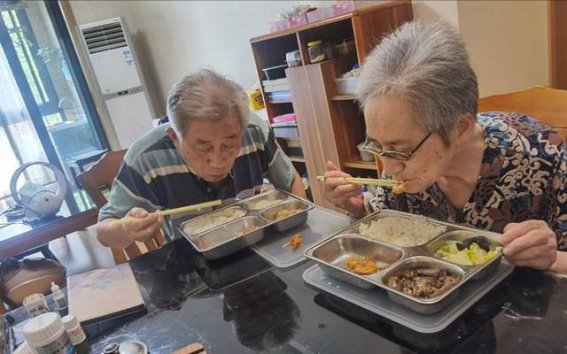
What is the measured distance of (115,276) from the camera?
48.1 inches

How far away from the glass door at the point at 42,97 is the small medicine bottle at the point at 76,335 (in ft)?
13.0

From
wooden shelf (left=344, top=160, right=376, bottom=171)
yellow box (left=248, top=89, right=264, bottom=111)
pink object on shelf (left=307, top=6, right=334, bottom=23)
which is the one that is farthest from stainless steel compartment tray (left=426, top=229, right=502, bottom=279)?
yellow box (left=248, top=89, right=264, bottom=111)

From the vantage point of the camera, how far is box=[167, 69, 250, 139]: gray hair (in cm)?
132

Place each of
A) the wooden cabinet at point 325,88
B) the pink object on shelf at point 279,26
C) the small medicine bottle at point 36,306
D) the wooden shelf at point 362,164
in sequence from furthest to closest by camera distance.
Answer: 1. the pink object on shelf at point 279,26
2. the wooden shelf at point 362,164
3. the wooden cabinet at point 325,88
4. the small medicine bottle at point 36,306

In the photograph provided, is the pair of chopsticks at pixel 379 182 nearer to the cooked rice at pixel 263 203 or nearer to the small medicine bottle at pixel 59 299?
the cooked rice at pixel 263 203

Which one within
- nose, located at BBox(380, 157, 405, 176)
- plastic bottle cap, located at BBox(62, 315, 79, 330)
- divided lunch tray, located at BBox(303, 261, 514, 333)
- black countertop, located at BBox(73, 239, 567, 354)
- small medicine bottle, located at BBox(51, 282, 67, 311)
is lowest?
black countertop, located at BBox(73, 239, 567, 354)

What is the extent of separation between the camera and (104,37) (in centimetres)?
441

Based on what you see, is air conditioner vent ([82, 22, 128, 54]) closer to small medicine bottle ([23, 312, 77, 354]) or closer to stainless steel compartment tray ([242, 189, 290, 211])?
stainless steel compartment tray ([242, 189, 290, 211])

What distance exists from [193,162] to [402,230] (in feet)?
2.56

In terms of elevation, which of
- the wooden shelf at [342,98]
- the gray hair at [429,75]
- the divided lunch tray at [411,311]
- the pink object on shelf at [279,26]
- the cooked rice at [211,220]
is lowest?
the divided lunch tray at [411,311]

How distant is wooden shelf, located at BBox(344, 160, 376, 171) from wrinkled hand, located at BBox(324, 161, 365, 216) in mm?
1234

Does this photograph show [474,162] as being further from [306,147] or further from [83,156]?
[83,156]

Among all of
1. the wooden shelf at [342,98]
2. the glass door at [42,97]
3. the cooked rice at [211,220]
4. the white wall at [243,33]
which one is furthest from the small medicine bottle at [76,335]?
the glass door at [42,97]

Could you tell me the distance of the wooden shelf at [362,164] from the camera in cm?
254
